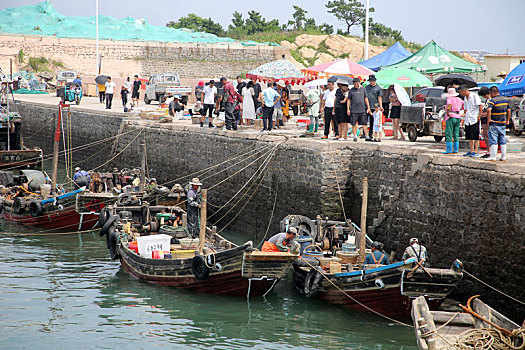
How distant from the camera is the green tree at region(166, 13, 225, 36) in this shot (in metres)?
75.0

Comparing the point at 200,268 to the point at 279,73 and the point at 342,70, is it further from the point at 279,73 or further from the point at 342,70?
the point at 279,73

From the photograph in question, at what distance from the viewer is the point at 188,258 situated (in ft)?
44.7

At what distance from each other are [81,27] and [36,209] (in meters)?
42.8

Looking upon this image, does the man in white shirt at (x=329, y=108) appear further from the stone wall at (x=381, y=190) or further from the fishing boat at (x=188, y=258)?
the fishing boat at (x=188, y=258)

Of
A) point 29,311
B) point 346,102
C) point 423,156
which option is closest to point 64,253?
point 29,311

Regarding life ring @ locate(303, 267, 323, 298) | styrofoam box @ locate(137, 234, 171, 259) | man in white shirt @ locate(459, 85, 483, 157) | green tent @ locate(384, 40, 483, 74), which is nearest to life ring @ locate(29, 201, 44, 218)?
styrofoam box @ locate(137, 234, 171, 259)

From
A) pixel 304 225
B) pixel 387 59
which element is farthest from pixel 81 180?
pixel 387 59

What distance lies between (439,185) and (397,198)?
126 centimetres

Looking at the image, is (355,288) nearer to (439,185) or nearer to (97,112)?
(439,185)

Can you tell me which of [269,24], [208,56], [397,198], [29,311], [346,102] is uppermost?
[269,24]

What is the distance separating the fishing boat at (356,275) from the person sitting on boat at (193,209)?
2.23 metres

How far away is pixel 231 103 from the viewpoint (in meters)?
20.9

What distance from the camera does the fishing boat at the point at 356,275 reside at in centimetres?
1172

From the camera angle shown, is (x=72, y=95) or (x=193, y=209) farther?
(x=72, y=95)
